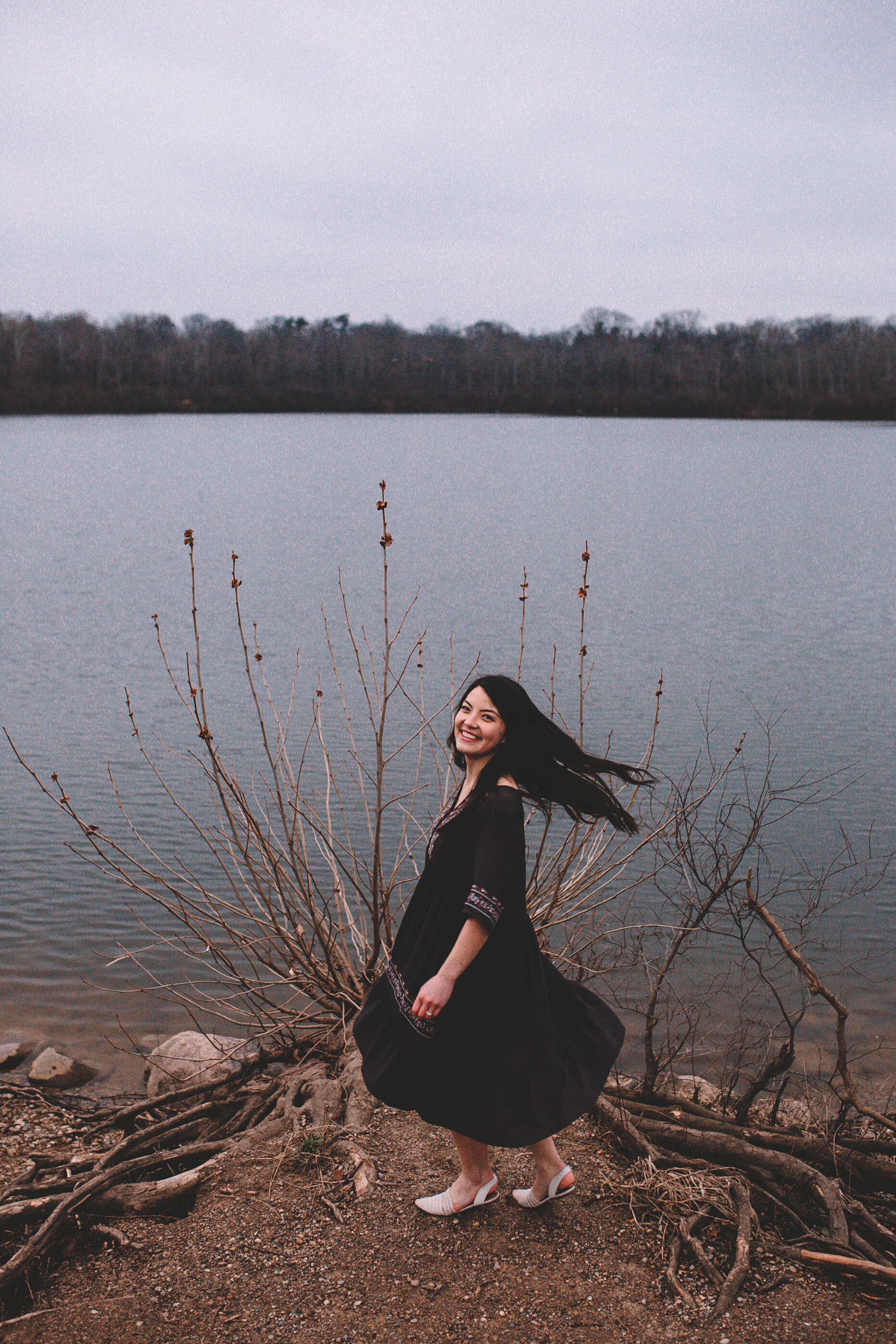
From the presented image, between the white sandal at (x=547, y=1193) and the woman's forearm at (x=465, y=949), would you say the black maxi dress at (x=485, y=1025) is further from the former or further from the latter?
the white sandal at (x=547, y=1193)

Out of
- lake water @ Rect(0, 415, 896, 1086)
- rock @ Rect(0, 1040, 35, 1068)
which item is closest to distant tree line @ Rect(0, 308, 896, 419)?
lake water @ Rect(0, 415, 896, 1086)

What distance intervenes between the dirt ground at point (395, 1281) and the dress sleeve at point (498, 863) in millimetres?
1048

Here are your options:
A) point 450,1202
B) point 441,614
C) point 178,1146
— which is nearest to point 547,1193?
point 450,1202

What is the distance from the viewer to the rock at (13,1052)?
586cm

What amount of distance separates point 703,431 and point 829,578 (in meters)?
54.5

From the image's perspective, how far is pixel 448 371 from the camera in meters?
104

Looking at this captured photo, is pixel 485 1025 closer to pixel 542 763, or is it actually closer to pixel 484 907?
pixel 484 907

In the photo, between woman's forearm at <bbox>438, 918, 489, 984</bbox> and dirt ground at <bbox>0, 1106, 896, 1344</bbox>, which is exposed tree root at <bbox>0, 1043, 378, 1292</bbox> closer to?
dirt ground at <bbox>0, 1106, 896, 1344</bbox>

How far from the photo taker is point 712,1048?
19.5ft

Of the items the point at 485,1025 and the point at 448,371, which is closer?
the point at 485,1025

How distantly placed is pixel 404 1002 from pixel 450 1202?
0.68m

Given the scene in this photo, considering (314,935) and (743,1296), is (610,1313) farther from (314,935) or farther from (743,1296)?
(314,935)

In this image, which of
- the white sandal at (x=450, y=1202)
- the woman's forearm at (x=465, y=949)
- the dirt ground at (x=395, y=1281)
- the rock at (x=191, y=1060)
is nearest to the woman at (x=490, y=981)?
the woman's forearm at (x=465, y=949)

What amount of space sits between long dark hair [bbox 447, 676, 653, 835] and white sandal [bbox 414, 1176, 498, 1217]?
3.87 ft
